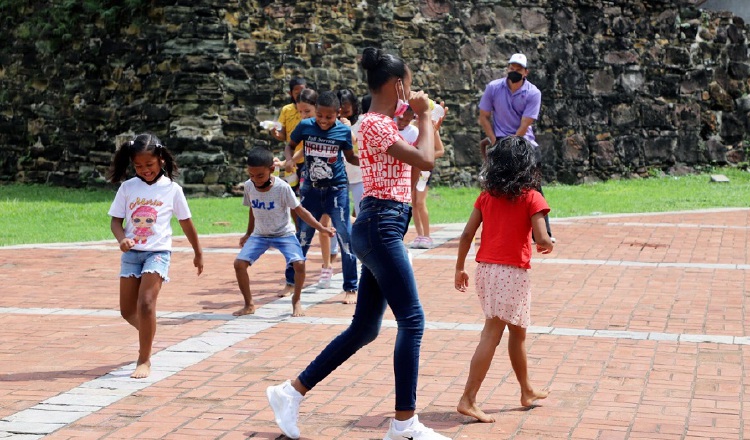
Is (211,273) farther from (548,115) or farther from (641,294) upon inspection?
(548,115)

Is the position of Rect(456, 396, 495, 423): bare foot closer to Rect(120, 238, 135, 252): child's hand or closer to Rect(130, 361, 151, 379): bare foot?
Rect(130, 361, 151, 379): bare foot

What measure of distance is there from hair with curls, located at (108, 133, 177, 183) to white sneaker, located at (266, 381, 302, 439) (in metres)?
1.80

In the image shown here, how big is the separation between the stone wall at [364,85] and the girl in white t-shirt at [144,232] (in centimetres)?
1021

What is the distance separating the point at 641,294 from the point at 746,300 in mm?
808

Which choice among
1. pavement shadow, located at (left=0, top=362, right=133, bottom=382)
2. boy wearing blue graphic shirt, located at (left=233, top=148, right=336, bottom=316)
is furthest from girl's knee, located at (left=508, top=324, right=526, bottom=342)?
boy wearing blue graphic shirt, located at (left=233, top=148, right=336, bottom=316)

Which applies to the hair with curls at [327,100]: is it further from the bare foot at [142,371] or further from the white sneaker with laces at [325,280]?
the bare foot at [142,371]

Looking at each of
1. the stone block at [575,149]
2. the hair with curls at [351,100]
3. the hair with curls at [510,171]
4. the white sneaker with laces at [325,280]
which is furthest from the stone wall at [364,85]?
the hair with curls at [510,171]

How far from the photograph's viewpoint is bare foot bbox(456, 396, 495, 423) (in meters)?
5.52

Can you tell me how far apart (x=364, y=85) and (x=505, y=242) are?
12445 millimetres

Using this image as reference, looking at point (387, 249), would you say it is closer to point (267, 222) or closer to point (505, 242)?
point (505, 242)

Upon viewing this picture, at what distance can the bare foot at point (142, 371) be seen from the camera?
6398 millimetres

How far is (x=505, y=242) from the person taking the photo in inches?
223

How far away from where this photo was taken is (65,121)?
1802 centimetres

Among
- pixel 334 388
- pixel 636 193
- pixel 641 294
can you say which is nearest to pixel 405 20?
pixel 636 193
